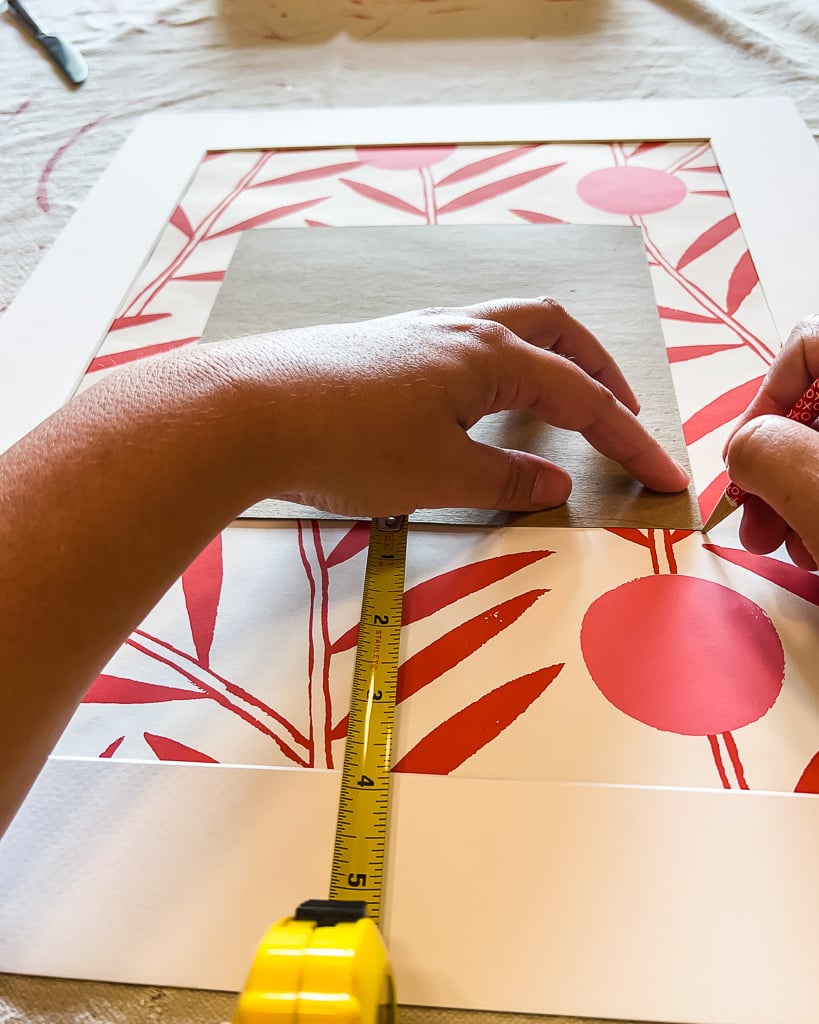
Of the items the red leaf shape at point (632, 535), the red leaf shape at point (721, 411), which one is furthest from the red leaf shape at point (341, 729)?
the red leaf shape at point (721, 411)

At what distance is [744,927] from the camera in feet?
1.61

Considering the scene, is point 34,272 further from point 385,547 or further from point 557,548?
point 557,548

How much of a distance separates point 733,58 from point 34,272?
116cm

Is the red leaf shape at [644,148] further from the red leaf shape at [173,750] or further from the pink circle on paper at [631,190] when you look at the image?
the red leaf shape at [173,750]

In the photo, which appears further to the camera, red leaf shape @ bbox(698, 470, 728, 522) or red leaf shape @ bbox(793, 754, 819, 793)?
red leaf shape @ bbox(698, 470, 728, 522)

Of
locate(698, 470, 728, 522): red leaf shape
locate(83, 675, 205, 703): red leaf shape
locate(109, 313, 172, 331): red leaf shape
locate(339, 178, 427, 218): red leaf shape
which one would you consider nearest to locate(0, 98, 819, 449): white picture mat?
locate(109, 313, 172, 331): red leaf shape

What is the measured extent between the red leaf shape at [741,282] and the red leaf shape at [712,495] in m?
0.26

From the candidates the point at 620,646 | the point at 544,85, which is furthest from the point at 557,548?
the point at 544,85

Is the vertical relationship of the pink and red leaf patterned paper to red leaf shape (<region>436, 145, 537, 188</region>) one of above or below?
below

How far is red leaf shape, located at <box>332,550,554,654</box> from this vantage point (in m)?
0.67

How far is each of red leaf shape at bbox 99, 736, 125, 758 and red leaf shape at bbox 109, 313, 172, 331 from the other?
551mm

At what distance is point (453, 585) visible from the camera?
0.69 meters

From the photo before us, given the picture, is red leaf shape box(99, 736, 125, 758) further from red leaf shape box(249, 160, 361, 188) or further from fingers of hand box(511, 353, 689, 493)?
red leaf shape box(249, 160, 361, 188)

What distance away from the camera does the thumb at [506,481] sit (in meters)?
0.67
